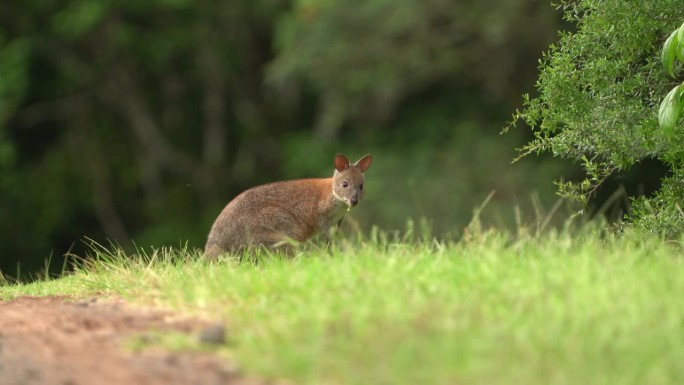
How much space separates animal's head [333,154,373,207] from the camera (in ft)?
41.2

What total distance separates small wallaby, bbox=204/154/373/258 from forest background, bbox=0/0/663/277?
11.9 metres

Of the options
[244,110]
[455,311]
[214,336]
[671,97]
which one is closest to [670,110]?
[671,97]

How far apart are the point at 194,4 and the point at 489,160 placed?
32.1ft

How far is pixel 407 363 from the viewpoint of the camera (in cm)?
599

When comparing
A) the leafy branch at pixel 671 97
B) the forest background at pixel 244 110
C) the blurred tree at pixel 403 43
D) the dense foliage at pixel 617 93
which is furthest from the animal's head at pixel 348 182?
the blurred tree at pixel 403 43

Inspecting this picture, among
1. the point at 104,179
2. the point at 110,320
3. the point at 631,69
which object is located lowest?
the point at 104,179

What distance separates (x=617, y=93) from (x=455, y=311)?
514 cm

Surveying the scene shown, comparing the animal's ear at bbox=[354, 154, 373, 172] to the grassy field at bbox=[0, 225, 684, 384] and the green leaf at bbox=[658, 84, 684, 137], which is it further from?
the green leaf at bbox=[658, 84, 684, 137]

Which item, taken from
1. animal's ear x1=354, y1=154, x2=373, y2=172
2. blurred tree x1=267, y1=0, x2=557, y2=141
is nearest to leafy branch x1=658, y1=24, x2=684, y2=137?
animal's ear x1=354, y1=154, x2=373, y2=172

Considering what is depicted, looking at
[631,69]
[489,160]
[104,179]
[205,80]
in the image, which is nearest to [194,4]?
[205,80]

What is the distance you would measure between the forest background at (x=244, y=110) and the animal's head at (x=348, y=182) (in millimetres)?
11632

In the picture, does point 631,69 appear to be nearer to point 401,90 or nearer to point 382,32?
point 382,32

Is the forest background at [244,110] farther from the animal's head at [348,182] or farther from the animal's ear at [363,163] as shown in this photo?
the animal's head at [348,182]

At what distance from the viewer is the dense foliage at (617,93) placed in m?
10.9
